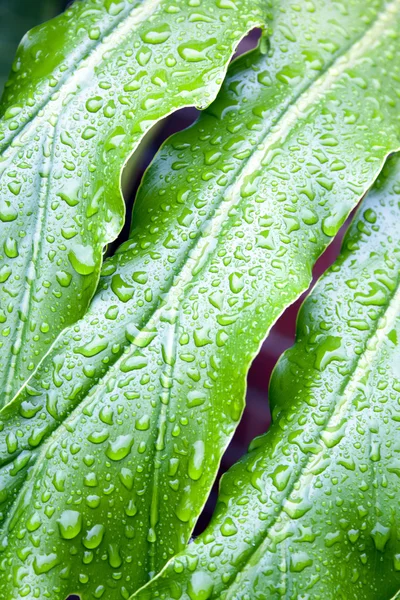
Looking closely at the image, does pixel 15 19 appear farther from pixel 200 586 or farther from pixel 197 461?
pixel 200 586

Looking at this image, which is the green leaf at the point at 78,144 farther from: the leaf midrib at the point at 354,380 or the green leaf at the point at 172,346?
the leaf midrib at the point at 354,380

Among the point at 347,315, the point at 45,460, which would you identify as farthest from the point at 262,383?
the point at 45,460

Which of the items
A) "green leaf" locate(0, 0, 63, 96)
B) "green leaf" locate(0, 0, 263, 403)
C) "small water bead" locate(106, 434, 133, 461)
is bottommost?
"small water bead" locate(106, 434, 133, 461)

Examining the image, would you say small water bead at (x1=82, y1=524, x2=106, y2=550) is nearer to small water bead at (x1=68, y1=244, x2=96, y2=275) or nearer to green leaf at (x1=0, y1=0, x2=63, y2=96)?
small water bead at (x1=68, y1=244, x2=96, y2=275)

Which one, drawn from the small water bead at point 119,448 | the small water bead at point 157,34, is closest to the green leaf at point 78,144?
the small water bead at point 157,34

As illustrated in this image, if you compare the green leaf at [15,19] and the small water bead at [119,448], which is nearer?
the small water bead at [119,448]

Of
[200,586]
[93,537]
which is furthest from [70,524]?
[200,586]

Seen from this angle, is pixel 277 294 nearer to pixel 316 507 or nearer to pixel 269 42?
pixel 316 507

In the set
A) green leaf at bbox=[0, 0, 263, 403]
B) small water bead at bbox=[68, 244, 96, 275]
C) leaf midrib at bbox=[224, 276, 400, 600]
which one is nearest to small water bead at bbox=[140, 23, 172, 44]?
green leaf at bbox=[0, 0, 263, 403]
